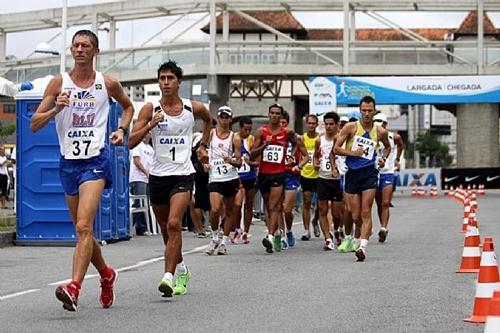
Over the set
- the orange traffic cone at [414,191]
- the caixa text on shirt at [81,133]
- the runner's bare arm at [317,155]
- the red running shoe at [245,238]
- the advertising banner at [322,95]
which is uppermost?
the advertising banner at [322,95]

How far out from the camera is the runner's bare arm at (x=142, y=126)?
10.6m

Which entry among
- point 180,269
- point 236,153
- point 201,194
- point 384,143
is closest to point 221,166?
point 236,153

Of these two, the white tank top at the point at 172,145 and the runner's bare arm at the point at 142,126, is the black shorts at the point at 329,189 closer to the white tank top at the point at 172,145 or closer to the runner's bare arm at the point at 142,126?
the white tank top at the point at 172,145

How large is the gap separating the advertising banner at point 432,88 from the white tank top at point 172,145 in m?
41.7

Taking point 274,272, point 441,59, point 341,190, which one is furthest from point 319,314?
point 441,59

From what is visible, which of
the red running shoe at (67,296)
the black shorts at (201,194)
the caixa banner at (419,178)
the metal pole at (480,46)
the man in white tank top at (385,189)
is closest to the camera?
the red running shoe at (67,296)

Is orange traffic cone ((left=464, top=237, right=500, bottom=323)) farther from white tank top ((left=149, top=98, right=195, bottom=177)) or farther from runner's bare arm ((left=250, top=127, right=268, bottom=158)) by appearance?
runner's bare arm ((left=250, top=127, right=268, bottom=158))

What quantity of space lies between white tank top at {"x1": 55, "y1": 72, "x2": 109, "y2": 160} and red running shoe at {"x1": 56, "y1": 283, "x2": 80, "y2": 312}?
50.1 inches

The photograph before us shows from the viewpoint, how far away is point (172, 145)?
10.8m

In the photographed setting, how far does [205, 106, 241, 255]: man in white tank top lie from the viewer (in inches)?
648

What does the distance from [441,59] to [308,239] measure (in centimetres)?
3585

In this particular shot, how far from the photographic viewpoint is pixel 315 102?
50.5 meters

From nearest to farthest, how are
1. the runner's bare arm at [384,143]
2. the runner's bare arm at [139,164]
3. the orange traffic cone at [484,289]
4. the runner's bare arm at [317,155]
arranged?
the orange traffic cone at [484,289], the runner's bare arm at [384,143], the runner's bare arm at [317,155], the runner's bare arm at [139,164]

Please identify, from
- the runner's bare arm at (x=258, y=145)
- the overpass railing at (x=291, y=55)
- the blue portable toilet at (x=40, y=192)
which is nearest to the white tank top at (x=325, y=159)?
the runner's bare arm at (x=258, y=145)
